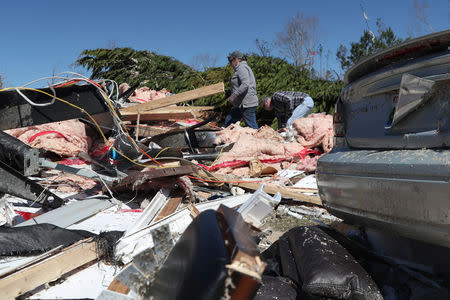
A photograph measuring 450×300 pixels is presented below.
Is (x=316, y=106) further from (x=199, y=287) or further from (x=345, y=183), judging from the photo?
(x=199, y=287)

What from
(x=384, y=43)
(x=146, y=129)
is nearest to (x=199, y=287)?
(x=146, y=129)

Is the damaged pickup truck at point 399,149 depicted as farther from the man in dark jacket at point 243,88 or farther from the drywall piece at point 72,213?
the man in dark jacket at point 243,88

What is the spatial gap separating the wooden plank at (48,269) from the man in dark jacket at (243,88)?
584 centimetres

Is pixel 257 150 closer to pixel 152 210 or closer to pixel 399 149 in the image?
pixel 152 210

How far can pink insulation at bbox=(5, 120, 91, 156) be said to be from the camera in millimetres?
5449

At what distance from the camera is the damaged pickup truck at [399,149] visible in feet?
4.92

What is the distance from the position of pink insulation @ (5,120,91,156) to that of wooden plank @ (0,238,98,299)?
3.34 m

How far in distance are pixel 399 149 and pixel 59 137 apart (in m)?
5.26

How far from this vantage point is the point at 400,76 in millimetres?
1808

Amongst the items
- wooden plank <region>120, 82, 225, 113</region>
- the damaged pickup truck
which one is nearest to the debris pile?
the damaged pickup truck

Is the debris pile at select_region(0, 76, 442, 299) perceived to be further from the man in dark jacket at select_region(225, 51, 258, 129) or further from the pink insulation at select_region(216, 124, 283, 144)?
the man in dark jacket at select_region(225, 51, 258, 129)

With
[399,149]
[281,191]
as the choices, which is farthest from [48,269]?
[281,191]

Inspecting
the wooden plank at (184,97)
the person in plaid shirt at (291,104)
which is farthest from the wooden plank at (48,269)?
the person in plaid shirt at (291,104)

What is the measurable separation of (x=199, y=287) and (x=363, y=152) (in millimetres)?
1339
